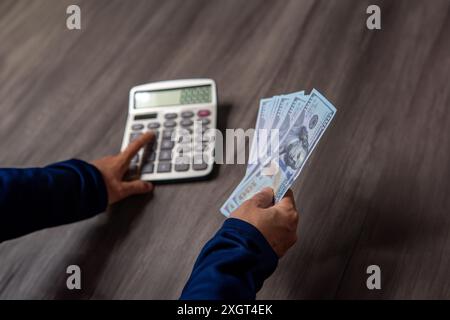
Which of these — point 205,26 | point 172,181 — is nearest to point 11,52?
point 205,26

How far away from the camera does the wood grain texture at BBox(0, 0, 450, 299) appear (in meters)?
0.57

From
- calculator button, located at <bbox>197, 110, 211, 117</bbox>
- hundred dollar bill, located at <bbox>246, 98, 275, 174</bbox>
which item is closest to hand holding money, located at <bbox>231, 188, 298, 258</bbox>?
hundred dollar bill, located at <bbox>246, 98, 275, 174</bbox>

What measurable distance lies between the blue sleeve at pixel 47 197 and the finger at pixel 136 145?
5 centimetres

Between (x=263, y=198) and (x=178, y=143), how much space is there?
20 centimetres

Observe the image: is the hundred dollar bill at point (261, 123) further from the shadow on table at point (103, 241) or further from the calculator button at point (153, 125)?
the calculator button at point (153, 125)

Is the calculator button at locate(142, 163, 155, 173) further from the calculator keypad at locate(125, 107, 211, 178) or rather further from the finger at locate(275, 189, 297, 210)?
the finger at locate(275, 189, 297, 210)

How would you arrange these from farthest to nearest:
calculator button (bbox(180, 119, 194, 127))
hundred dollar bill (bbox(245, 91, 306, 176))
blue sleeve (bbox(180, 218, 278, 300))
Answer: calculator button (bbox(180, 119, 194, 127)) → hundred dollar bill (bbox(245, 91, 306, 176)) → blue sleeve (bbox(180, 218, 278, 300))

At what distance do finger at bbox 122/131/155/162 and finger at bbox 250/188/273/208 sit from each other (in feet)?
0.74

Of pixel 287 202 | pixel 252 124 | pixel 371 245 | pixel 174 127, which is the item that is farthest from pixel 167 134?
pixel 371 245

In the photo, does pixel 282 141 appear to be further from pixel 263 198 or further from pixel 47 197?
pixel 47 197

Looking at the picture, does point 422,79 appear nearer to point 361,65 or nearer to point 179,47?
point 361,65

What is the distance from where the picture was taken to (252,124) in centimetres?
73
